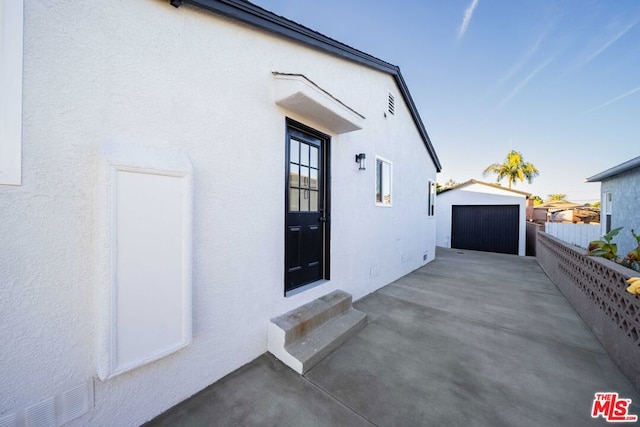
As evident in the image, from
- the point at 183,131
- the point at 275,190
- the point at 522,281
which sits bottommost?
the point at 522,281

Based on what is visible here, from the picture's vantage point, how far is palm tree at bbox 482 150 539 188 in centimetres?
2167

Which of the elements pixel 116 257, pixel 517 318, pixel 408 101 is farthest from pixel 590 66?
pixel 116 257

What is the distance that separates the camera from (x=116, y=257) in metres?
1.63

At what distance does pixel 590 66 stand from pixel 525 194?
19.3ft

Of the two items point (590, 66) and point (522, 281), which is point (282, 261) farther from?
point (590, 66)

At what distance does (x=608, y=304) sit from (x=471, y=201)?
10530 millimetres

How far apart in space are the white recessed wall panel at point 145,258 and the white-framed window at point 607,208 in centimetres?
1140

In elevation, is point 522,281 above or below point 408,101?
below

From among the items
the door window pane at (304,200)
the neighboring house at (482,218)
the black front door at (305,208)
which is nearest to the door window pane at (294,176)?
the black front door at (305,208)

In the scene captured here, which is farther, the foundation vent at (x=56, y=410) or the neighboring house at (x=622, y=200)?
the neighboring house at (x=622, y=200)

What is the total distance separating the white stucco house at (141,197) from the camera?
1.45 metres

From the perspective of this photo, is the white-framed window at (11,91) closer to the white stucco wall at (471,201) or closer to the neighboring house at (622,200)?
the neighboring house at (622,200)

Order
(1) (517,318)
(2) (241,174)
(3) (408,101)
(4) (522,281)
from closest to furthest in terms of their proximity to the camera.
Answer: (2) (241,174) → (1) (517,318) → (4) (522,281) → (3) (408,101)

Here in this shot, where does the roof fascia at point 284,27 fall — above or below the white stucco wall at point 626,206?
above
